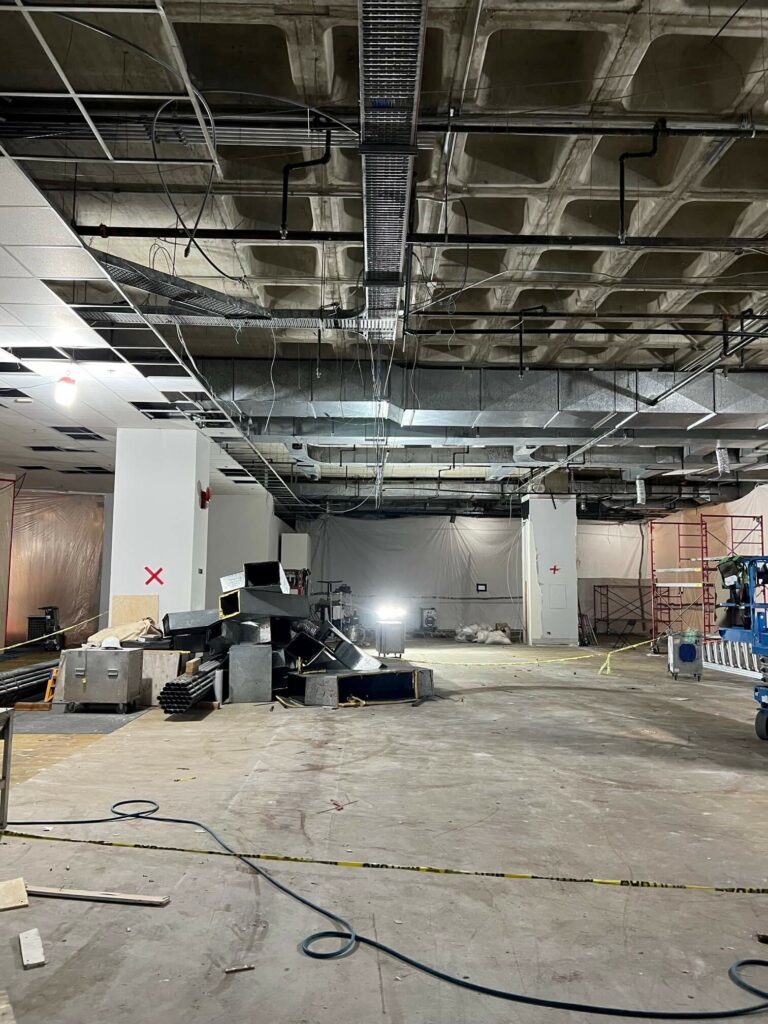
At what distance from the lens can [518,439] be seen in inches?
398

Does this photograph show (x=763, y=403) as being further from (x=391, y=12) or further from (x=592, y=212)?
(x=391, y=12)

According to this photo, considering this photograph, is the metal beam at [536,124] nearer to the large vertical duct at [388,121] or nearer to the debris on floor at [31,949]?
the large vertical duct at [388,121]

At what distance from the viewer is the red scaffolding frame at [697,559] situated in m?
14.0

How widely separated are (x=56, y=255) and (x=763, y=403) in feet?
25.2

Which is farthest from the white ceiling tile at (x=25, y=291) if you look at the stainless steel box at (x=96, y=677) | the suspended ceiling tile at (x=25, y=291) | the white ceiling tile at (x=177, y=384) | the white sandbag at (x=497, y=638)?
the white sandbag at (x=497, y=638)

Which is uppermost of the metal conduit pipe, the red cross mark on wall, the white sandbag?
the metal conduit pipe

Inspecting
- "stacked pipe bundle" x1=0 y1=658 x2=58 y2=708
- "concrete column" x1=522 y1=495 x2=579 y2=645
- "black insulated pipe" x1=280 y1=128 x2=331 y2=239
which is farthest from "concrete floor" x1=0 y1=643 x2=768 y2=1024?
"concrete column" x1=522 y1=495 x2=579 y2=645

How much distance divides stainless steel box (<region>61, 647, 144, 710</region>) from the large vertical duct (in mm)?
4579

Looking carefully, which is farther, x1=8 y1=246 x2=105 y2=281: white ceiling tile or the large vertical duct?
x1=8 y1=246 x2=105 y2=281: white ceiling tile

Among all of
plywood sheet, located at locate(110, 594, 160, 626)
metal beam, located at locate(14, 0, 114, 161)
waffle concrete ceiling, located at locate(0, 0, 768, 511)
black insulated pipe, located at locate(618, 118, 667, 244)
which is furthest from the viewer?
plywood sheet, located at locate(110, 594, 160, 626)

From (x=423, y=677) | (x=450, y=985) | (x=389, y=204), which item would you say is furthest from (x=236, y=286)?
(x=450, y=985)

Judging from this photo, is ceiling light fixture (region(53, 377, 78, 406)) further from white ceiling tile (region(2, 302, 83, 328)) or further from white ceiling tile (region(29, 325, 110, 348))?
white ceiling tile (region(2, 302, 83, 328))

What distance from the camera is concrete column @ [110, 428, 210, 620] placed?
899cm

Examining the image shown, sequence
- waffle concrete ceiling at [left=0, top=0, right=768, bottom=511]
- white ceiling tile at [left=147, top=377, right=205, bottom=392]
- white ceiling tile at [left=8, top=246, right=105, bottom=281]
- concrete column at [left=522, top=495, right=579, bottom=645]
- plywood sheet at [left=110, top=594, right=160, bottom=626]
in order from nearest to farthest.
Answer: waffle concrete ceiling at [left=0, top=0, right=768, bottom=511] < white ceiling tile at [left=8, top=246, right=105, bottom=281] < white ceiling tile at [left=147, top=377, right=205, bottom=392] < plywood sheet at [left=110, top=594, right=160, bottom=626] < concrete column at [left=522, top=495, right=579, bottom=645]
